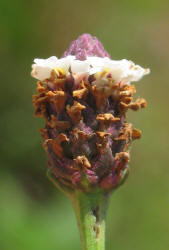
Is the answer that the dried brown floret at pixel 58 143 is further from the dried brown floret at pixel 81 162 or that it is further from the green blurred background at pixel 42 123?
the green blurred background at pixel 42 123

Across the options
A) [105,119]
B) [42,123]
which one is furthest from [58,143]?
[42,123]

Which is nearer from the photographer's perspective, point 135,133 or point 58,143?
point 58,143

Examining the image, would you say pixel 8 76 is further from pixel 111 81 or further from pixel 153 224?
pixel 111 81

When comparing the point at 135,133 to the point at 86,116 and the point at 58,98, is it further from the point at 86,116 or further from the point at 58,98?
the point at 58,98

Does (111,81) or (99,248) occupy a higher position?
(111,81)

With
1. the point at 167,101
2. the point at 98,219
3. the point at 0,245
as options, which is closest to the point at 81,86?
the point at 98,219

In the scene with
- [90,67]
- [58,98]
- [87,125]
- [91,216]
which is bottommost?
[91,216]

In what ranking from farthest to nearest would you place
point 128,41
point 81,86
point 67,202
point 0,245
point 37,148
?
point 128,41 → point 37,148 → point 67,202 → point 0,245 → point 81,86
